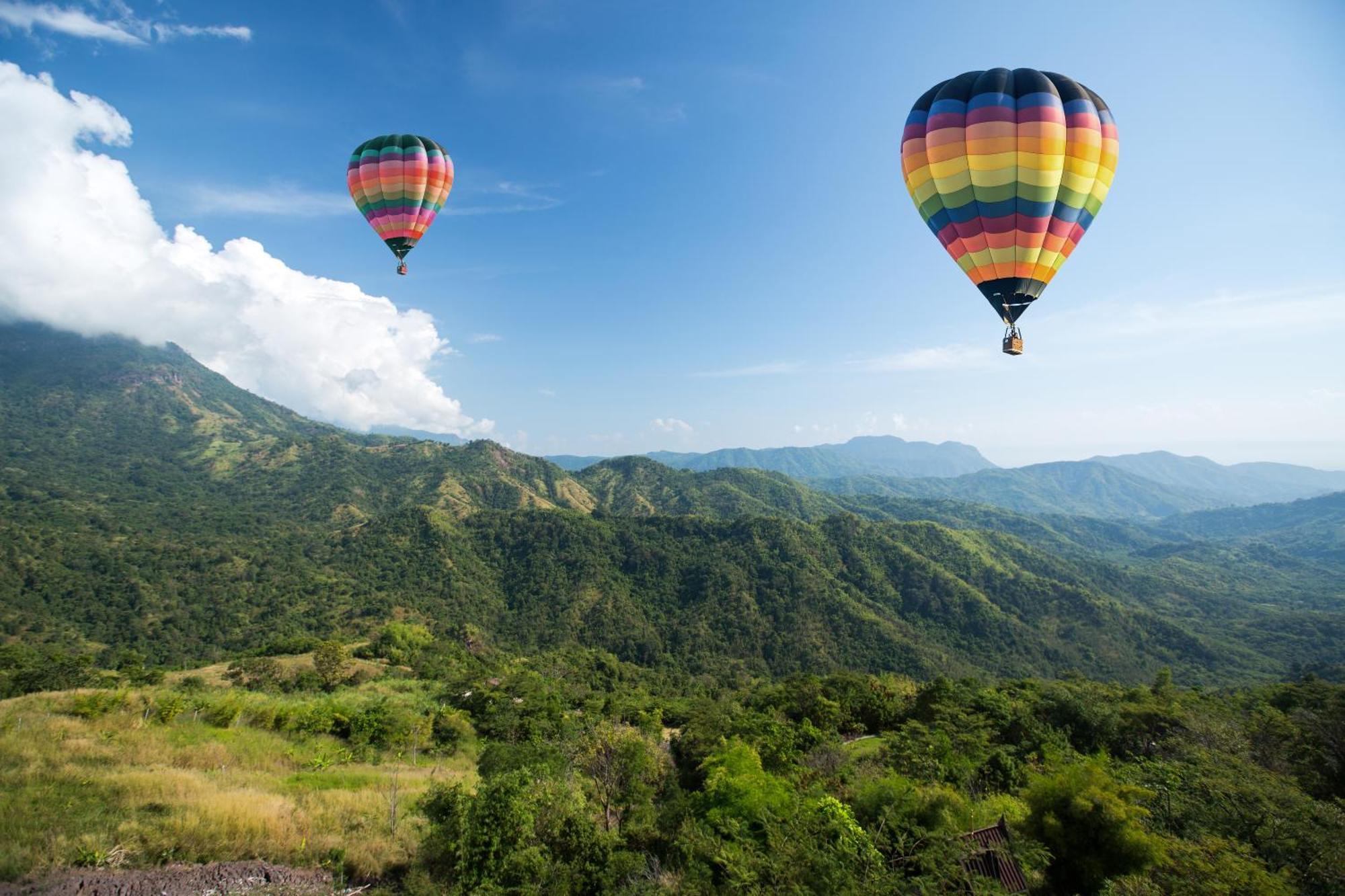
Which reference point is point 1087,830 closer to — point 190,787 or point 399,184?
point 190,787

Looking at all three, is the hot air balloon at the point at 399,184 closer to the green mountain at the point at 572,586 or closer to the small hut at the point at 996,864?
the small hut at the point at 996,864

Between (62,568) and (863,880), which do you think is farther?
(62,568)

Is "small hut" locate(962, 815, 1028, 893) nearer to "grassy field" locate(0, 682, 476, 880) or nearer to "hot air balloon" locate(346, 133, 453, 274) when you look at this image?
"grassy field" locate(0, 682, 476, 880)

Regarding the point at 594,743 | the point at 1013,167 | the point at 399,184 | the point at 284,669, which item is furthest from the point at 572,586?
the point at 1013,167

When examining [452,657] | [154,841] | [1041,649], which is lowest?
[1041,649]

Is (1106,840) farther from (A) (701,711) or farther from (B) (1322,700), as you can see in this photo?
(B) (1322,700)

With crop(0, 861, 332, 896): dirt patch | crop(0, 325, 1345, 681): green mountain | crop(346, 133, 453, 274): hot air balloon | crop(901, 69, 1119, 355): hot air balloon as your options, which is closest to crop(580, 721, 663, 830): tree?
crop(0, 861, 332, 896): dirt patch

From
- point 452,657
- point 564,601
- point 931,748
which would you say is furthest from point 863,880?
point 564,601

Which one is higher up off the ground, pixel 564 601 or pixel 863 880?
pixel 863 880
